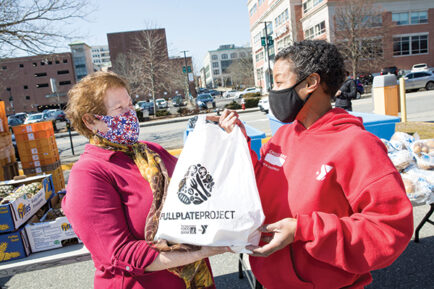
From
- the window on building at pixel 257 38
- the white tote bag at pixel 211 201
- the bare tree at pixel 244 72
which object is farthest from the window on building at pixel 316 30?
the white tote bag at pixel 211 201

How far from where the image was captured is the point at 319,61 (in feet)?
4.53

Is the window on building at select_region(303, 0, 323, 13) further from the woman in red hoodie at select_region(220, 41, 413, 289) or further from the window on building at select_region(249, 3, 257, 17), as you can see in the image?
the woman in red hoodie at select_region(220, 41, 413, 289)

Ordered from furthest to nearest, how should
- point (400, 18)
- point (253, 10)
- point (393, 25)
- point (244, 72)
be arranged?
point (244, 72) → point (253, 10) → point (400, 18) → point (393, 25)

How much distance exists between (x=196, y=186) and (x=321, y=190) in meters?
0.51

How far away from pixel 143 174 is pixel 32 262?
66.1 inches

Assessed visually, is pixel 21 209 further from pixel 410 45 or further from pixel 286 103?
pixel 410 45

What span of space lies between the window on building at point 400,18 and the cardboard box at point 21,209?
161ft

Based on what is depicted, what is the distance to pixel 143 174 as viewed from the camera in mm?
1497

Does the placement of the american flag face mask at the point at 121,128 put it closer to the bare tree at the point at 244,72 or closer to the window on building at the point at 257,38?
the window on building at the point at 257,38

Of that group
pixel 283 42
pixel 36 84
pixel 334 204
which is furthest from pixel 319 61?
pixel 36 84

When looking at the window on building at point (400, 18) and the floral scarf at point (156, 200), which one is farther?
the window on building at point (400, 18)

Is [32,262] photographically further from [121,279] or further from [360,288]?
[360,288]

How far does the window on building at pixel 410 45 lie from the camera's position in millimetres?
41844

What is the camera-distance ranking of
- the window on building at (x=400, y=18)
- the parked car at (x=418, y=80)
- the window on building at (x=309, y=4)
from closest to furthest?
the parked car at (x=418, y=80)
the window on building at (x=400, y=18)
the window on building at (x=309, y=4)
